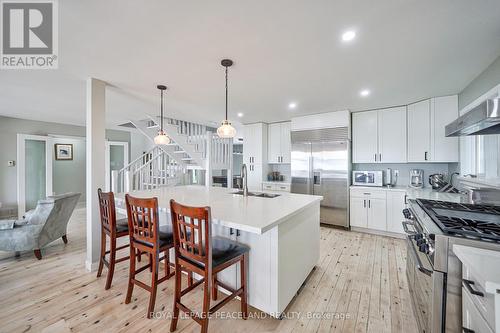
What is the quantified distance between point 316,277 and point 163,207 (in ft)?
6.34

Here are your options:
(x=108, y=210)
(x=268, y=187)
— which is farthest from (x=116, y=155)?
(x=108, y=210)

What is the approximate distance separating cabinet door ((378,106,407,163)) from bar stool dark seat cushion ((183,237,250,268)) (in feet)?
12.0

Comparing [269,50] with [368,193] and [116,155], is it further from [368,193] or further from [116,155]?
[116,155]

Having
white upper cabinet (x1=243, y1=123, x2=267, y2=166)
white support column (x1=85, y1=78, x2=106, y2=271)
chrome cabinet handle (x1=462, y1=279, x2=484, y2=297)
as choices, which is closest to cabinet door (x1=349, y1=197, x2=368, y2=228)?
white upper cabinet (x1=243, y1=123, x2=267, y2=166)

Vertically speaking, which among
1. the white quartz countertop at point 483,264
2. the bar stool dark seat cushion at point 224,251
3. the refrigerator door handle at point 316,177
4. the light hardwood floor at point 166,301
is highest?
the refrigerator door handle at point 316,177

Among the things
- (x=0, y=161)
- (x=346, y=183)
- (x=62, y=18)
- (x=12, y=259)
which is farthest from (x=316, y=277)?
(x=0, y=161)

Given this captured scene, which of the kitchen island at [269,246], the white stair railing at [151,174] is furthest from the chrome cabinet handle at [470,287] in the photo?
the white stair railing at [151,174]

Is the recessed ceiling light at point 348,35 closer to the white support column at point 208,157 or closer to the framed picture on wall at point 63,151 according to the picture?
the white support column at point 208,157

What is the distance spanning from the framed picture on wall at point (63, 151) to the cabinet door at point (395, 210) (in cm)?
813

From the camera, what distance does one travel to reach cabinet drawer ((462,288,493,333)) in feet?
2.99

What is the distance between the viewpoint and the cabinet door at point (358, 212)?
13.3ft

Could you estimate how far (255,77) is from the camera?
271 cm

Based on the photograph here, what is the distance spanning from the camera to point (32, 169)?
211 inches

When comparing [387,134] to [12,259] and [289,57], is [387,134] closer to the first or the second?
[289,57]
